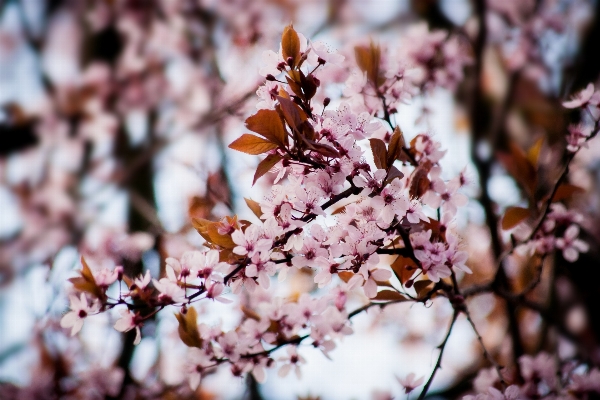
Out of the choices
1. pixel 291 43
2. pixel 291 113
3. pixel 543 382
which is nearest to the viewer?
Result: pixel 291 113

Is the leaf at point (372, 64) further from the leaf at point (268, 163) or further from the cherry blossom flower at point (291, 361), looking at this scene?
the cherry blossom flower at point (291, 361)

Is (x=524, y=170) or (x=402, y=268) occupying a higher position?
(x=524, y=170)

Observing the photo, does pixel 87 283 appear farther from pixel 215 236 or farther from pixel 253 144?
pixel 253 144

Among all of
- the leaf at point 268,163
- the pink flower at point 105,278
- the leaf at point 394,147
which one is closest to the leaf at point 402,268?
the leaf at point 394,147

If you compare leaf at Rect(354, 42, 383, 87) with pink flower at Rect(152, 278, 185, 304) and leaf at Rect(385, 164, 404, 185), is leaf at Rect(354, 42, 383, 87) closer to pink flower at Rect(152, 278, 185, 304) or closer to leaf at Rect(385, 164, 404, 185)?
leaf at Rect(385, 164, 404, 185)

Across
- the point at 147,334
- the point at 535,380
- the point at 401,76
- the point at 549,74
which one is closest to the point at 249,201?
the point at 401,76

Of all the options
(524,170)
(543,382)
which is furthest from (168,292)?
(543,382)
